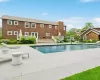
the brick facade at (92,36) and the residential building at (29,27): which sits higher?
the residential building at (29,27)

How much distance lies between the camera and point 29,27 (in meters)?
34.6

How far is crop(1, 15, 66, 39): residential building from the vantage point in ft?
104

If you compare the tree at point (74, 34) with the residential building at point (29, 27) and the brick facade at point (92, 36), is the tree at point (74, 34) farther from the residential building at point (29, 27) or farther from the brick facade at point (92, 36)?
the residential building at point (29, 27)

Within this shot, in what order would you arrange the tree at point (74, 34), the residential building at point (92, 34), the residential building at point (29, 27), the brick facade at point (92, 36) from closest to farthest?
1. the residential building at point (29, 27)
2. the residential building at point (92, 34)
3. the brick facade at point (92, 36)
4. the tree at point (74, 34)

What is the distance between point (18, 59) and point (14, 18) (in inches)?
1040

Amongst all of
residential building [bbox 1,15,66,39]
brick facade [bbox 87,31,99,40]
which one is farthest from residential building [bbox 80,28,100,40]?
residential building [bbox 1,15,66,39]

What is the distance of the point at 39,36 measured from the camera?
35844 mm

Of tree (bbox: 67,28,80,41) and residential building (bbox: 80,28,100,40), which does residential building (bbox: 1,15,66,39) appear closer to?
tree (bbox: 67,28,80,41)

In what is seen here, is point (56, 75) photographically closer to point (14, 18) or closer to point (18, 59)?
point (18, 59)

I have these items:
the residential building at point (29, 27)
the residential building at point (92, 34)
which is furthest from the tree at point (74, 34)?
the residential building at point (29, 27)

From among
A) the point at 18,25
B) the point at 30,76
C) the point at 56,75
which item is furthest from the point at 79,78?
the point at 18,25

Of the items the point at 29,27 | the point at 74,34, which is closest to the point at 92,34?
the point at 74,34

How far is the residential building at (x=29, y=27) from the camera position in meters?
31.6

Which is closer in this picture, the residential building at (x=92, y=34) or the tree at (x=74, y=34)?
the residential building at (x=92, y=34)
